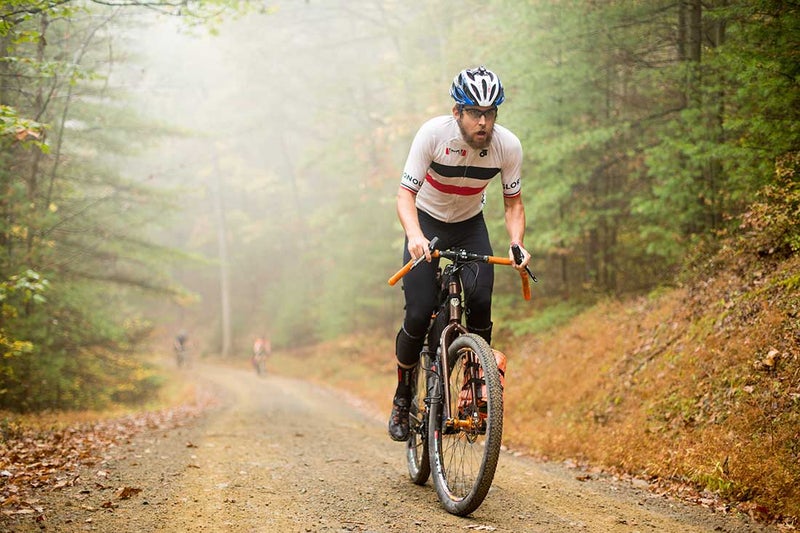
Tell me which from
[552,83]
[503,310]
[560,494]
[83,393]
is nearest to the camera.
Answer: [560,494]

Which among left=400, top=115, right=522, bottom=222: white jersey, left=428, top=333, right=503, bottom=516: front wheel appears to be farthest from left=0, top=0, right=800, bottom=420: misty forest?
left=428, top=333, right=503, bottom=516: front wheel

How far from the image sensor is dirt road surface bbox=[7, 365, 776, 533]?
11.8 feet

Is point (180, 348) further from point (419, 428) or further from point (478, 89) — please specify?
point (478, 89)

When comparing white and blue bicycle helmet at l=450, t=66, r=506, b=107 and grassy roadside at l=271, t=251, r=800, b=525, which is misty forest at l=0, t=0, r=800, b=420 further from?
white and blue bicycle helmet at l=450, t=66, r=506, b=107

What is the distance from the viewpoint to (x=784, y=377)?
5.07m

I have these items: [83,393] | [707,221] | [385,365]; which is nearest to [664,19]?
[707,221]

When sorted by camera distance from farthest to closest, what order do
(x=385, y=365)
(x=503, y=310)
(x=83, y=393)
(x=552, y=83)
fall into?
(x=385, y=365) < (x=503, y=310) < (x=83, y=393) < (x=552, y=83)

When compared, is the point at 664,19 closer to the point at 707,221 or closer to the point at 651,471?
the point at 707,221

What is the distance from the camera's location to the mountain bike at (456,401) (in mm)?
3645

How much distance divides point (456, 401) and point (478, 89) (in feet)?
7.07

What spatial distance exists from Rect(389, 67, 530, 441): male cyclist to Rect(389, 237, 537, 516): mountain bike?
121mm

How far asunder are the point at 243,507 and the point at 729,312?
5.78 metres

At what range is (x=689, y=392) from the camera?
626 centimetres

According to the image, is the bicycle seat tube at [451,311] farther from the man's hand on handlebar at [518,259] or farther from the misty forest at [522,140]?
the misty forest at [522,140]
